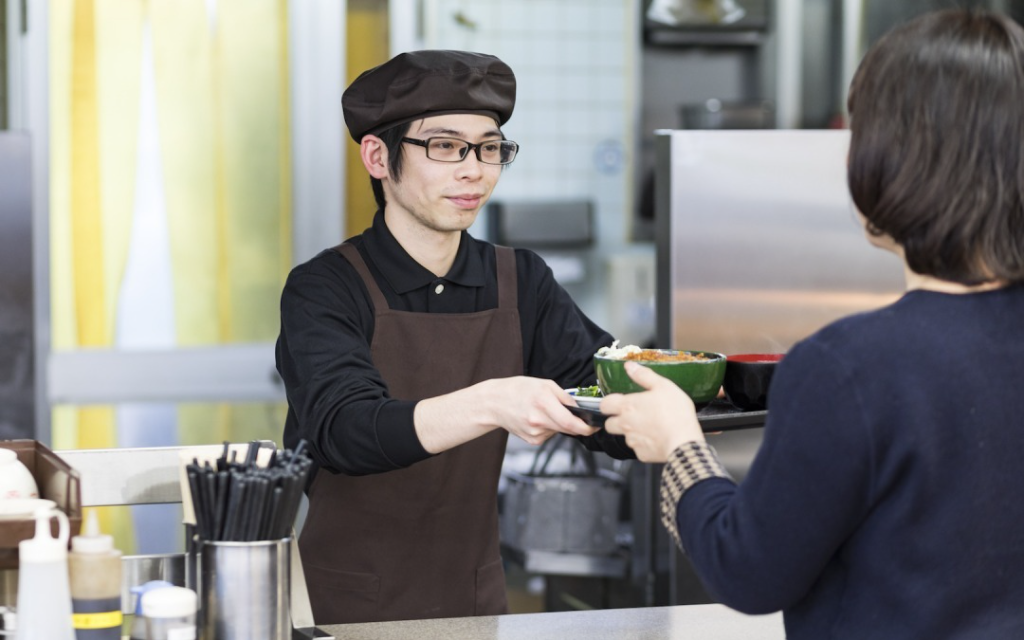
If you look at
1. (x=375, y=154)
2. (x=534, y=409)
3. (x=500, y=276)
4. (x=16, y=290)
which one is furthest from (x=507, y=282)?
(x=16, y=290)

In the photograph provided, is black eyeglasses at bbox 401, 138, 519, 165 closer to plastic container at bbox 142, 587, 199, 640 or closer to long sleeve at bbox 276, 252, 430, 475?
long sleeve at bbox 276, 252, 430, 475

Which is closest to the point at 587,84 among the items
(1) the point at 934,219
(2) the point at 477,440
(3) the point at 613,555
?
(3) the point at 613,555

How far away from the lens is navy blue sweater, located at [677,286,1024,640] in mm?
1069

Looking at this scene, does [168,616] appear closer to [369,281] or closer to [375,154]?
[369,281]

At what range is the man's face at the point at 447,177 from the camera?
1.88 meters

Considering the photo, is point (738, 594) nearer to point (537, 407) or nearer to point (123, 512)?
point (537, 407)

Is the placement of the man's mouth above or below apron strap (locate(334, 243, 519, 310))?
above

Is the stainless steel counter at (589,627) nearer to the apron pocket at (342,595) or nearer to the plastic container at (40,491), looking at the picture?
the apron pocket at (342,595)

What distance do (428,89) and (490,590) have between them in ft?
2.60

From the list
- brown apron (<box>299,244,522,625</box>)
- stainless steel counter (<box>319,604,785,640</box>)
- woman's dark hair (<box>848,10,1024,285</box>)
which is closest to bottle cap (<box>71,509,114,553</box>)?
stainless steel counter (<box>319,604,785,640</box>)

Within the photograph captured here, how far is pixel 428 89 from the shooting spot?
73.2 inches

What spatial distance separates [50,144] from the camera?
3572 millimetres

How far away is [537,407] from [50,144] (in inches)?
98.5

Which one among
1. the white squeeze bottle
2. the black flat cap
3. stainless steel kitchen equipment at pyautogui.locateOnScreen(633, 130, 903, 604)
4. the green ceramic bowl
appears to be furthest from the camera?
stainless steel kitchen equipment at pyautogui.locateOnScreen(633, 130, 903, 604)
